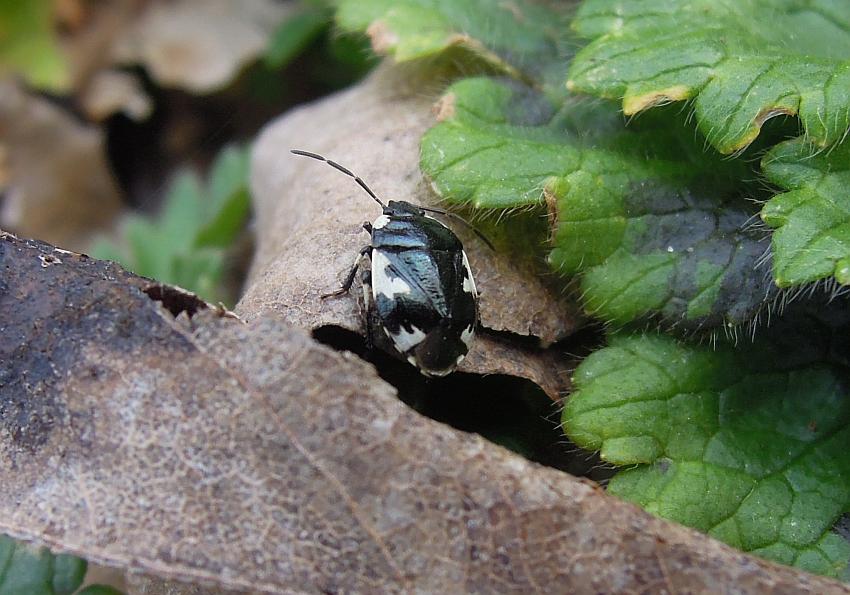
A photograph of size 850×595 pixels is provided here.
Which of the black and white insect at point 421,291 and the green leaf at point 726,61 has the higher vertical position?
the green leaf at point 726,61

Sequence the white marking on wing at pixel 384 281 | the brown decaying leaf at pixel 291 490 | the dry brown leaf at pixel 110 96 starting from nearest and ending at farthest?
the brown decaying leaf at pixel 291 490
the white marking on wing at pixel 384 281
the dry brown leaf at pixel 110 96

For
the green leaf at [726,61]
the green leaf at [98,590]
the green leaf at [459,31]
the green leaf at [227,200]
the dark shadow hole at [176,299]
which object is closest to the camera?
the dark shadow hole at [176,299]

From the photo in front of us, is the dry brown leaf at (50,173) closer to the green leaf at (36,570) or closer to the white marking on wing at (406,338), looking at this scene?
the green leaf at (36,570)

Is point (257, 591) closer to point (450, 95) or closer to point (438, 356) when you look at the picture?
point (438, 356)

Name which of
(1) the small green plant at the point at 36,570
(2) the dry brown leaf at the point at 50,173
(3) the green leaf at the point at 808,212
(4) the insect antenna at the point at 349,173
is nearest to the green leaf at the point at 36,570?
(1) the small green plant at the point at 36,570

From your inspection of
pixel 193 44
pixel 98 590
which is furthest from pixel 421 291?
pixel 193 44

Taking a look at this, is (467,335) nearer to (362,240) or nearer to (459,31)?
(362,240)

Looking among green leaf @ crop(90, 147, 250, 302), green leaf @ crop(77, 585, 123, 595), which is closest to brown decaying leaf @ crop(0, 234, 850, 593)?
green leaf @ crop(77, 585, 123, 595)
